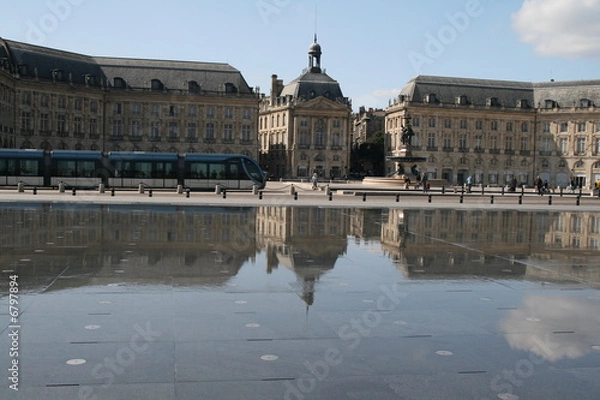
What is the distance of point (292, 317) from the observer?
1123 centimetres

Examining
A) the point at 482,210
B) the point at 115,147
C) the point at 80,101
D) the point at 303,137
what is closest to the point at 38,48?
the point at 80,101

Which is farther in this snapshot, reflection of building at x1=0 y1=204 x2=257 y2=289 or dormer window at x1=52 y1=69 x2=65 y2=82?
dormer window at x1=52 y1=69 x2=65 y2=82

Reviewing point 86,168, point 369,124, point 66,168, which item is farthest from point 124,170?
point 369,124

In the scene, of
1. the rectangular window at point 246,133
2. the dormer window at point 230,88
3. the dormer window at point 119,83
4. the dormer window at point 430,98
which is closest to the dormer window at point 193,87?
the dormer window at point 230,88

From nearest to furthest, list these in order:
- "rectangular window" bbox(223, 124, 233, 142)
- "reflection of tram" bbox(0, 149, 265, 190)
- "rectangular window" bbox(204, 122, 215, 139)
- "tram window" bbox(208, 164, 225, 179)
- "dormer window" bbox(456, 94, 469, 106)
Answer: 1. "reflection of tram" bbox(0, 149, 265, 190)
2. "tram window" bbox(208, 164, 225, 179)
3. "rectangular window" bbox(204, 122, 215, 139)
4. "rectangular window" bbox(223, 124, 233, 142)
5. "dormer window" bbox(456, 94, 469, 106)

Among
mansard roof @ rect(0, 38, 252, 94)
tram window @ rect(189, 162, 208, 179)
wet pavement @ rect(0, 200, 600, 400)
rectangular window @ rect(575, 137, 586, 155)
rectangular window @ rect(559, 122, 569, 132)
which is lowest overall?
wet pavement @ rect(0, 200, 600, 400)

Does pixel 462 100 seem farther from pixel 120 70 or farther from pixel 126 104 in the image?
pixel 120 70

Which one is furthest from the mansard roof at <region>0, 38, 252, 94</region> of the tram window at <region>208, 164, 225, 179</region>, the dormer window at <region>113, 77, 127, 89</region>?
the tram window at <region>208, 164, 225, 179</region>

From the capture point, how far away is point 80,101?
319 feet

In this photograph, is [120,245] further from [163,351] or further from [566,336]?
[566,336]

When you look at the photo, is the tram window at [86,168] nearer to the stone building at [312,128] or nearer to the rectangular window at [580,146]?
the stone building at [312,128]

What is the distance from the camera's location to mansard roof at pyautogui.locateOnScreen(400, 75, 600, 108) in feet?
383

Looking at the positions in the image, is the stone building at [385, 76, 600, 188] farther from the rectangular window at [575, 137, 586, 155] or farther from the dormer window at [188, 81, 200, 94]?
the dormer window at [188, 81, 200, 94]

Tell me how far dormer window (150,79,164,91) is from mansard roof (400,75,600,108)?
40.8 meters
